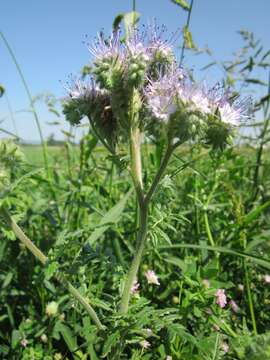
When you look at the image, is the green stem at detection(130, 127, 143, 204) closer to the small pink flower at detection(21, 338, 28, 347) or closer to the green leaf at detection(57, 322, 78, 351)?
the green leaf at detection(57, 322, 78, 351)

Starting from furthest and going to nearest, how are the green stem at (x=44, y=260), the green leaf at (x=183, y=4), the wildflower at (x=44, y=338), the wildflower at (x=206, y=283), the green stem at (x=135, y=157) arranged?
the green leaf at (x=183, y=4), the wildflower at (x=44, y=338), the wildflower at (x=206, y=283), the green stem at (x=135, y=157), the green stem at (x=44, y=260)

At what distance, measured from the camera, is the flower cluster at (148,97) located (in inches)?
78.0

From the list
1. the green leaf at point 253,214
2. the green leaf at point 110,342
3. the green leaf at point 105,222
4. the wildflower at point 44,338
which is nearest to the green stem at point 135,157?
the green leaf at point 105,222

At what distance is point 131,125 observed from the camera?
211 centimetres

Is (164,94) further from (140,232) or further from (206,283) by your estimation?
(206,283)

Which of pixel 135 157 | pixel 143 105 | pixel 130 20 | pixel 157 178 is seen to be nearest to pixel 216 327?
pixel 157 178

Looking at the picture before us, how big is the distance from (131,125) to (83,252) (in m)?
0.72

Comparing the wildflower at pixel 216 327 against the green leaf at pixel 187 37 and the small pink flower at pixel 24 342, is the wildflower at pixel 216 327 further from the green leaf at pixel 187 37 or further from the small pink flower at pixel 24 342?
the green leaf at pixel 187 37

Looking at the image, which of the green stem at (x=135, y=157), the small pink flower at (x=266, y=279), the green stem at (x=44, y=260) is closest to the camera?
the green stem at (x=44, y=260)

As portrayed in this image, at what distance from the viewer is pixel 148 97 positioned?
206 cm

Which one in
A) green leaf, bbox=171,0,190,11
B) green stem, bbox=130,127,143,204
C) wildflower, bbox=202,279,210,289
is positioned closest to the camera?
green stem, bbox=130,127,143,204

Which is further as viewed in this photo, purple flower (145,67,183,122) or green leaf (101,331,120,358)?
purple flower (145,67,183,122)

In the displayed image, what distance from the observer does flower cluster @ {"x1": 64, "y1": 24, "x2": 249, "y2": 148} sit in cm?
198

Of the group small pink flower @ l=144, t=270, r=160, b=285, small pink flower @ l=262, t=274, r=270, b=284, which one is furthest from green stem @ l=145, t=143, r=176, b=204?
small pink flower @ l=262, t=274, r=270, b=284
